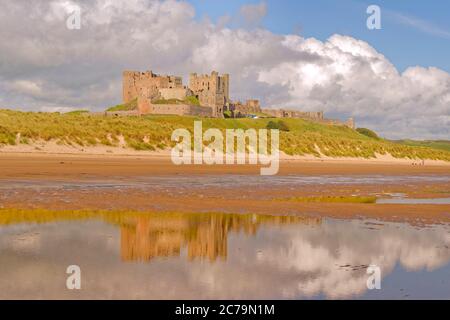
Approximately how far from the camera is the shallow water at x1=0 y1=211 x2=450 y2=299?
5934 mm

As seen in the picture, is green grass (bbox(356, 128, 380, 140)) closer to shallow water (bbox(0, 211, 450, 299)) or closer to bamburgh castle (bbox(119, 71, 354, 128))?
bamburgh castle (bbox(119, 71, 354, 128))

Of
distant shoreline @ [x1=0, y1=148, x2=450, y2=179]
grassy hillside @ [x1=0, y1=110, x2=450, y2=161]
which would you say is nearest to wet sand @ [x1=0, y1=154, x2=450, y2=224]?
distant shoreline @ [x1=0, y1=148, x2=450, y2=179]

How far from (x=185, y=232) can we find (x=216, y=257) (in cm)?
206

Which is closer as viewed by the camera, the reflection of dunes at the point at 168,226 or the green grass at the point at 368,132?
the reflection of dunes at the point at 168,226

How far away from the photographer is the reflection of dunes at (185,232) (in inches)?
313

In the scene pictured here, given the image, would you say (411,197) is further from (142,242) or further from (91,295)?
(91,295)

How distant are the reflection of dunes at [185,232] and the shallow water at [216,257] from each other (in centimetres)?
2

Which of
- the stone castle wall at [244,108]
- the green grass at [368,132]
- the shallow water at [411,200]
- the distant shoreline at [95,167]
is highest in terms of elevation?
the stone castle wall at [244,108]

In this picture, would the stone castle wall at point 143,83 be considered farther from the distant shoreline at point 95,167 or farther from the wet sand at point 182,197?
the wet sand at point 182,197

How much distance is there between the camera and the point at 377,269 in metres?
7.06

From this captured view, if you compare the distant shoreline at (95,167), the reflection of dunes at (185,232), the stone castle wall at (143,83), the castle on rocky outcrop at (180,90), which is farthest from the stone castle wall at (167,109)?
the reflection of dunes at (185,232)

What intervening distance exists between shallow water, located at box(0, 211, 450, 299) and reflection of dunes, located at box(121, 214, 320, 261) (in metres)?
0.02
